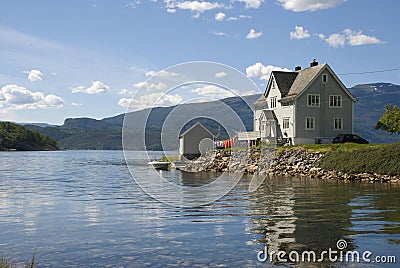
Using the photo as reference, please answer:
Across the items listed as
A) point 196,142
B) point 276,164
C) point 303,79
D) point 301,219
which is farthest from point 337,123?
point 301,219

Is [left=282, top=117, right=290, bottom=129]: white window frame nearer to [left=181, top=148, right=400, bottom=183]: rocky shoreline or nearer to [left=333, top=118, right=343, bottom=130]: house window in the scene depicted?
[left=181, top=148, right=400, bottom=183]: rocky shoreline

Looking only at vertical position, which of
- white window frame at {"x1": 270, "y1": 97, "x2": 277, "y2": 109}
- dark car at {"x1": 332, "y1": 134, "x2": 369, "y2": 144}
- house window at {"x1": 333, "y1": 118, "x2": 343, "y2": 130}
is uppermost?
white window frame at {"x1": 270, "y1": 97, "x2": 277, "y2": 109}

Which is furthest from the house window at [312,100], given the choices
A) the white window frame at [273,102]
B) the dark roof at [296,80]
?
the white window frame at [273,102]

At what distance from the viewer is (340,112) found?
63562 mm

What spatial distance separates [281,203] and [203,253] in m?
12.7

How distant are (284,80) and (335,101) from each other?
769cm

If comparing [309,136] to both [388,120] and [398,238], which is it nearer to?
[388,120]

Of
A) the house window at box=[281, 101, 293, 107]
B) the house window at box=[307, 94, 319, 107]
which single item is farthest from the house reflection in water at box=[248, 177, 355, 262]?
the house window at box=[281, 101, 293, 107]

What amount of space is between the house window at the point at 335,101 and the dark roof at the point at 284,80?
5864 mm

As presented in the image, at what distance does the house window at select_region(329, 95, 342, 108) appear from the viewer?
63.1 meters

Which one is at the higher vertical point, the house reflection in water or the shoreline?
the shoreline

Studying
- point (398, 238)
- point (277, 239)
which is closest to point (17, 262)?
point (277, 239)

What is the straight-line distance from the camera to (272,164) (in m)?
57.4

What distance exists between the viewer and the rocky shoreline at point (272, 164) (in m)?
46.5
